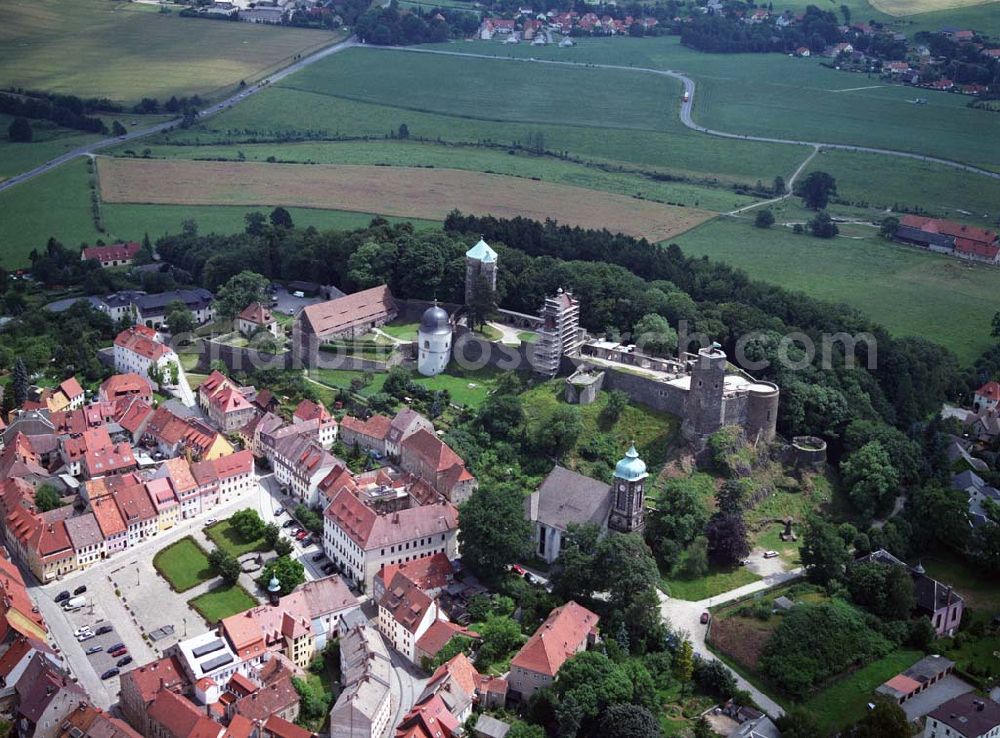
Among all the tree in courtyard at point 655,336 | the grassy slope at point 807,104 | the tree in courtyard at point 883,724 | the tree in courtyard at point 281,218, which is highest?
the grassy slope at point 807,104

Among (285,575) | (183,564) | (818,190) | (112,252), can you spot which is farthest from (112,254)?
(818,190)

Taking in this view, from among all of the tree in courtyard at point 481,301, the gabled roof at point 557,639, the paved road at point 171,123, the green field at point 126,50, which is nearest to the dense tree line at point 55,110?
the green field at point 126,50

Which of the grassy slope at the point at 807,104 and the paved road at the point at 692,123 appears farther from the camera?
the grassy slope at the point at 807,104

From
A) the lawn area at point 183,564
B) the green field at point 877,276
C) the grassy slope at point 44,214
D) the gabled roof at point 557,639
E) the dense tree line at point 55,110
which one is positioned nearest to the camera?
the gabled roof at point 557,639

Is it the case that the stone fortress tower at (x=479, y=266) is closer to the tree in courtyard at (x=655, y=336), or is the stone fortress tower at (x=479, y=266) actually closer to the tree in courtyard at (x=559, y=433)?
the tree in courtyard at (x=655, y=336)

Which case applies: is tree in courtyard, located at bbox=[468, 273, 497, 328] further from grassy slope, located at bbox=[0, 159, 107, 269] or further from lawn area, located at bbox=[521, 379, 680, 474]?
grassy slope, located at bbox=[0, 159, 107, 269]

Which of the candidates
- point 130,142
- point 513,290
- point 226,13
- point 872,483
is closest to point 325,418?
point 513,290

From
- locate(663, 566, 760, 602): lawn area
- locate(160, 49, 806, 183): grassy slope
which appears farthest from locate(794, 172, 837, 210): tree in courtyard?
locate(663, 566, 760, 602): lawn area
